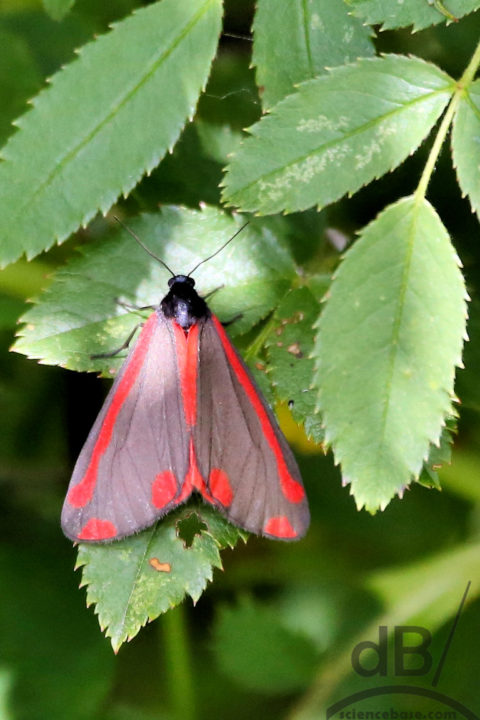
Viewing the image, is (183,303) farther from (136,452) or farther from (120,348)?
(136,452)

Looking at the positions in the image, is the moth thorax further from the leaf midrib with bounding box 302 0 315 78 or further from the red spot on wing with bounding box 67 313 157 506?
the leaf midrib with bounding box 302 0 315 78

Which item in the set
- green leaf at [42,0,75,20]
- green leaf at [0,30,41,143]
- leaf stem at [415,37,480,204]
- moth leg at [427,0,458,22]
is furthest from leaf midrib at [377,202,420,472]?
green leaf at [0,30,41,143]

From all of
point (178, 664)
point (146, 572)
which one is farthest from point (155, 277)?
point (178, 664)

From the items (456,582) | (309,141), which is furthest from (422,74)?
(456,582)

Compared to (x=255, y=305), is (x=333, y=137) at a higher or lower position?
higher

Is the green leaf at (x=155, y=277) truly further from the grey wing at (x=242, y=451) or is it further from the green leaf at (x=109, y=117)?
the green leaf at (x=109, y=117)
